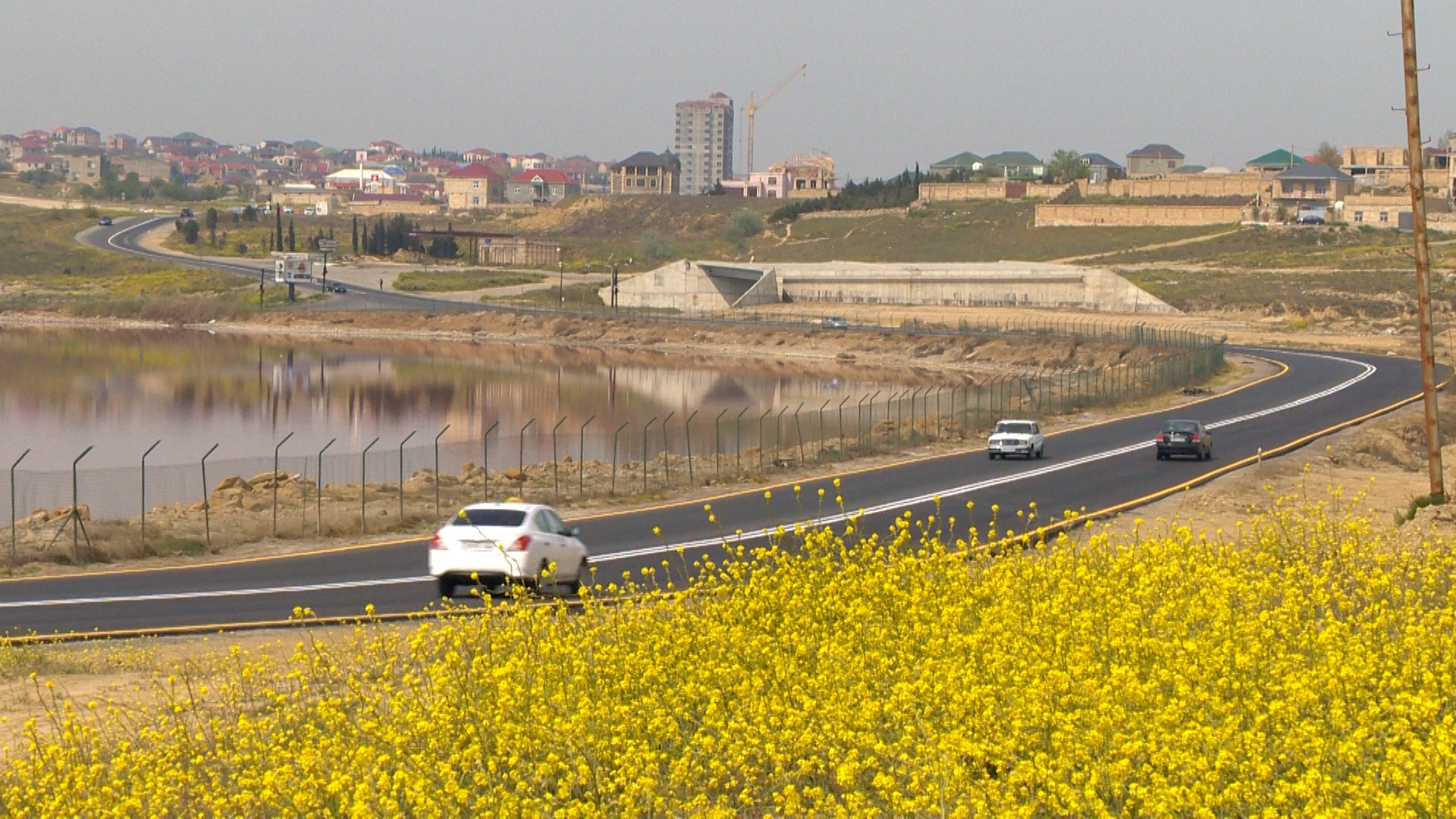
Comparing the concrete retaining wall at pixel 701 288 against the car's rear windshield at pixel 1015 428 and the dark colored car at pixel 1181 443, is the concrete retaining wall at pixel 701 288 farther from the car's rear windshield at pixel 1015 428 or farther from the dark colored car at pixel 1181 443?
the dark colored car at pixel 1181 443

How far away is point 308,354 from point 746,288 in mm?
44503

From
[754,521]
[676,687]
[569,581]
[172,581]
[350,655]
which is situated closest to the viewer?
[676,687]

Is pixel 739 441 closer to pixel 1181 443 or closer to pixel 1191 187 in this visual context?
pixel 1181 443

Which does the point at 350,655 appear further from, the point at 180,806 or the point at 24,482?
the point at 24,482

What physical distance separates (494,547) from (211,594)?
5.40 m

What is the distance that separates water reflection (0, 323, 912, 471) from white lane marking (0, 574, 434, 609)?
2707 cm

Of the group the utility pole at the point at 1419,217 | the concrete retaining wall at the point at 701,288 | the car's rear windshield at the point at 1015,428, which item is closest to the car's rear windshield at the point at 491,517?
the utility pole at the point at 1419,217

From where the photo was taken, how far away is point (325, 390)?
8219 cm

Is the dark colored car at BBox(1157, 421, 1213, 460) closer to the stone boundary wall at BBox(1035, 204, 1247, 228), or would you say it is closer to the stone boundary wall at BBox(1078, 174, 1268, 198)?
the stone boundary wall at BBox(1035, 204, 1247, 228)

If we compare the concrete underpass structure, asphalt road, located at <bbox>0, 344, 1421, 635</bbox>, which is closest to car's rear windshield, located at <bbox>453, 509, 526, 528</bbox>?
asphalt road, located at <bbox>0, 344, 1421, 635</bbox>

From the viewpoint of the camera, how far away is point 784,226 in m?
198

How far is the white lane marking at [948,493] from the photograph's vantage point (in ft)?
95.6

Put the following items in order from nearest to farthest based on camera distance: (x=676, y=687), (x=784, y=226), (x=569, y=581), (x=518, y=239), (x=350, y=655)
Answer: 1. (x=676, y=687)
2. (x=350, y=655)
3. (x=569, y=581)
4. (x=518, y=239)
5. (x=784, y=226)

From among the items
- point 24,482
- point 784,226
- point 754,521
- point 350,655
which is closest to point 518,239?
point 784,226
